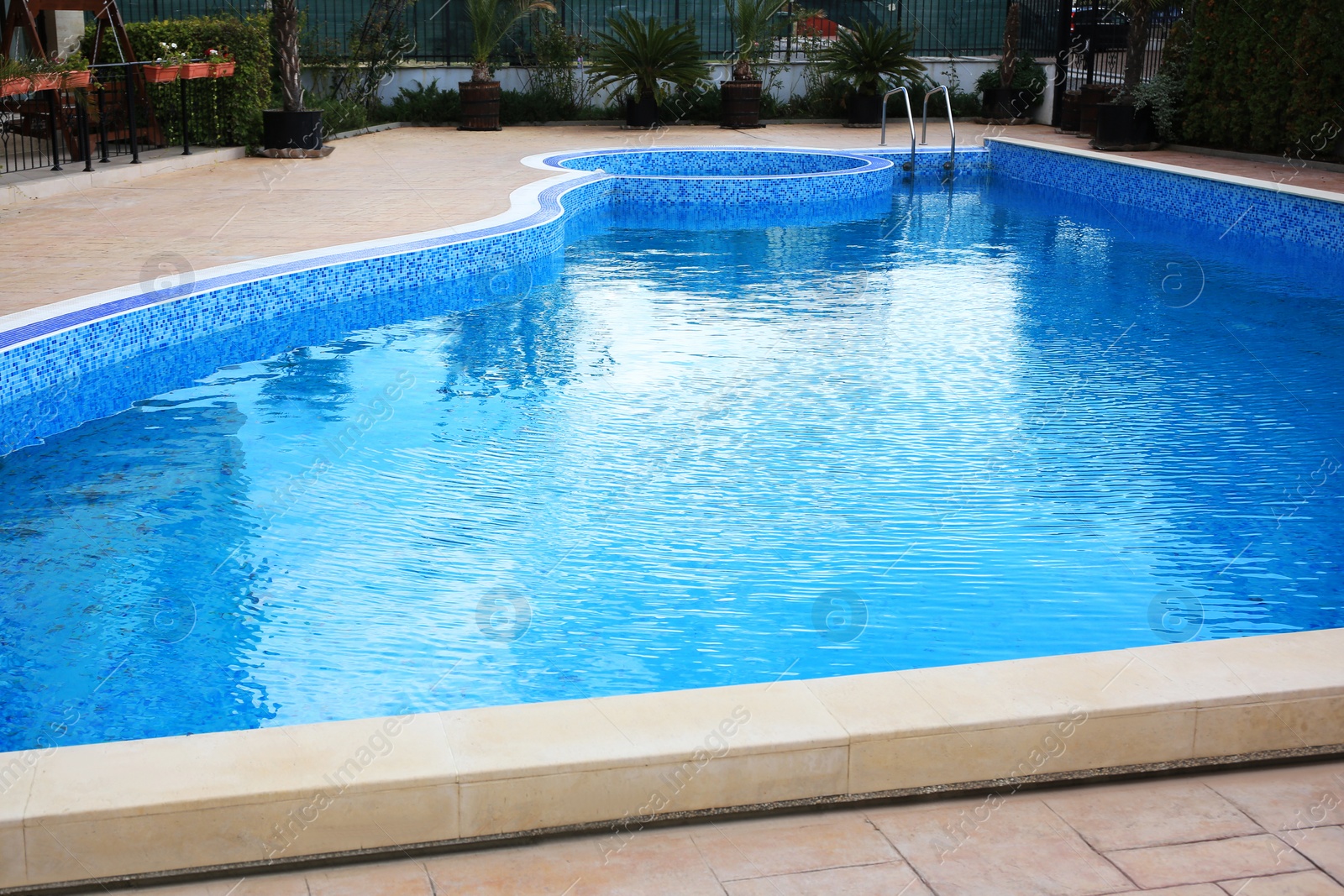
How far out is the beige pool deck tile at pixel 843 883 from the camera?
2.38 meters

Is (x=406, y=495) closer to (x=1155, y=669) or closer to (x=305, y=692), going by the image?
(x=305, y=692)

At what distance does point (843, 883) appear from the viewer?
241 centimetres

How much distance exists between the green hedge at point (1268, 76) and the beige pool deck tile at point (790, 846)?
505 inches

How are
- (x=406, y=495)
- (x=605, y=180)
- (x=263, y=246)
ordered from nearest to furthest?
(x=406, y=495) → (x=263, y=246) → (x=605, y=180)

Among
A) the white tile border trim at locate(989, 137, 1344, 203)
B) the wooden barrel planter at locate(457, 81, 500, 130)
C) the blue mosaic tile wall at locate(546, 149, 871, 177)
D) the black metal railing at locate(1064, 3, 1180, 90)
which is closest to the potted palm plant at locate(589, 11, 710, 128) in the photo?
the wooden barrel planter at locate(457, 81, 500, 130)

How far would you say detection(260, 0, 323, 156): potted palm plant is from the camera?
13086 millimetres

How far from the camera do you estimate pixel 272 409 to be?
6328mm

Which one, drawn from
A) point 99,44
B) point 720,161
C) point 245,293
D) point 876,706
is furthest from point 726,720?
point 720,161

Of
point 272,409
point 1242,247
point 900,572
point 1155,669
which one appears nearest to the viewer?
point 1155,669

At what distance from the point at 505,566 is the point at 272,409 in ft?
7.77

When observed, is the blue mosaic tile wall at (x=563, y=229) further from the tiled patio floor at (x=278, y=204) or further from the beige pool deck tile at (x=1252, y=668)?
the beige pool deck tile at (x=1252, y=668)

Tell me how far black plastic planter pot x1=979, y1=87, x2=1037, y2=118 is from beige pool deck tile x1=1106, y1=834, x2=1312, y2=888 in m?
18.2

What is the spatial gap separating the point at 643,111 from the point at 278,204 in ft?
27.4

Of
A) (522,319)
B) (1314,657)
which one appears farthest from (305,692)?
(522,319)
